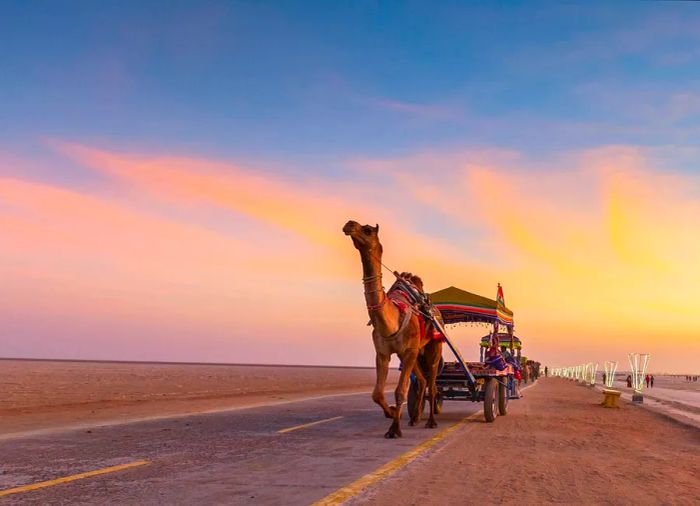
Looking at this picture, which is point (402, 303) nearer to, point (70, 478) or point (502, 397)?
point (502, 397)

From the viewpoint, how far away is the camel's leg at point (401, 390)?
1320cm

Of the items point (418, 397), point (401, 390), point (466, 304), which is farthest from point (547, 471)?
point (466, 304)

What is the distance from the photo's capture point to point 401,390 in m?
13.6

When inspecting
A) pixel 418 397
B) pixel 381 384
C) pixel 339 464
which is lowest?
pixel 339 464

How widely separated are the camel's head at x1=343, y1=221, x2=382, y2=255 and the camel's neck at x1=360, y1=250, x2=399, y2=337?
117 millimetres

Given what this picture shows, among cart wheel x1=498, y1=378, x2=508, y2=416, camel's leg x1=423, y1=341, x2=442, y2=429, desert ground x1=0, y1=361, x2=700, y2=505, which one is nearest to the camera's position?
desert ground x1=0, y1=361, x2=700, y2=505

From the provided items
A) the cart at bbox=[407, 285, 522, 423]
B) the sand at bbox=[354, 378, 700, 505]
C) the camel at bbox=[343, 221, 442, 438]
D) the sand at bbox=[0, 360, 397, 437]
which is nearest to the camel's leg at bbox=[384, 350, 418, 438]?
the camel at bbox=[343, 221, 442, 438]

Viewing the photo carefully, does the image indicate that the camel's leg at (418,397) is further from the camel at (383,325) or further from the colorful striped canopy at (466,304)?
the colorful striped canopy at (466,304)

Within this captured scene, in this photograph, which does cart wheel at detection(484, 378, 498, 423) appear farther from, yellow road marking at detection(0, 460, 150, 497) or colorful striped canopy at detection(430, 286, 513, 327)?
yellow road marking at detection(0, 460, 150, 497)

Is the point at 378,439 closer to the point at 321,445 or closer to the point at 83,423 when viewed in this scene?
the point at 321,445

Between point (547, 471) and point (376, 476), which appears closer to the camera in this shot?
point (376, 476)

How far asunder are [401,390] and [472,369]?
5.31m

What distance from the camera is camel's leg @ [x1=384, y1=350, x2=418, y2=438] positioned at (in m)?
13.2

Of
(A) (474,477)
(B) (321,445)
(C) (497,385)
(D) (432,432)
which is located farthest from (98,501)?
(C) (497,385)
